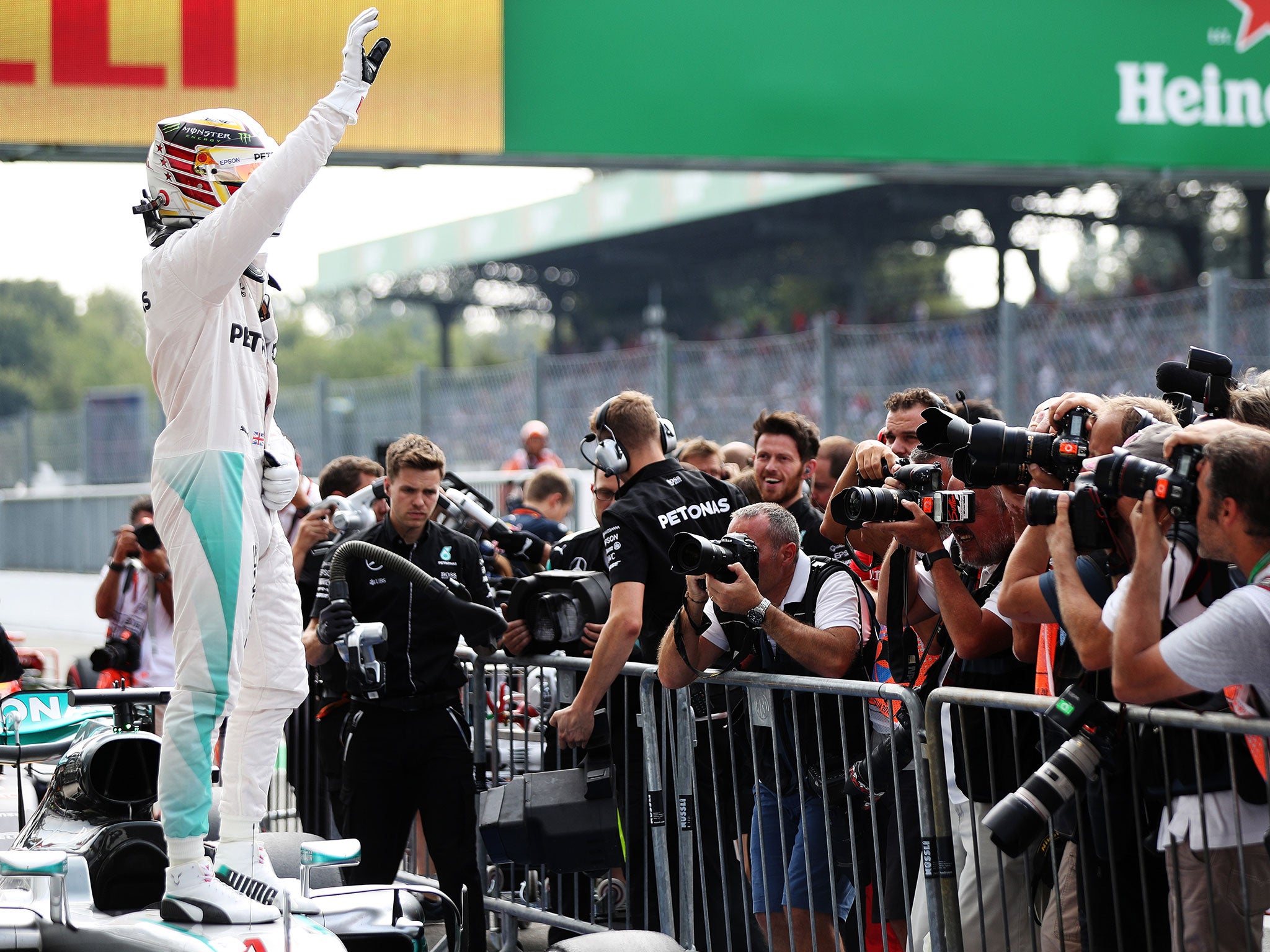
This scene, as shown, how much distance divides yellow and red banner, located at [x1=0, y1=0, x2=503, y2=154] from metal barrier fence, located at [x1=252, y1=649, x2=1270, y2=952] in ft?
12.5

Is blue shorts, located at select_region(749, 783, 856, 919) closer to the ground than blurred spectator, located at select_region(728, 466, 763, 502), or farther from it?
closer to the ground

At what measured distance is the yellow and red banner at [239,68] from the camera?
7.68 meters

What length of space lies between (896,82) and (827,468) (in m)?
3.49

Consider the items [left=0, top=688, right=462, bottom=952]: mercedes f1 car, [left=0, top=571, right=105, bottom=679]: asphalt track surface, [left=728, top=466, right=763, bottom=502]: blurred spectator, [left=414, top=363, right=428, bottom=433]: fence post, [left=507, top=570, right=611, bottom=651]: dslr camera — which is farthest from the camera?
[left=0, top=571, right=105, bottom=679]: asphalt track surface

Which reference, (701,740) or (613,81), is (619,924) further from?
(613,81)

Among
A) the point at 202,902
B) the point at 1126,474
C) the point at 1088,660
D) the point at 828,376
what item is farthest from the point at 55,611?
the point at 1126,474

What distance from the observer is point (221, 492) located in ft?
12.2

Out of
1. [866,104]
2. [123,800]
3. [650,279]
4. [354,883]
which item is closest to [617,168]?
[866,104]

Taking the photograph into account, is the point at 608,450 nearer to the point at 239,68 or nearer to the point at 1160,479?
the point at 1160,479

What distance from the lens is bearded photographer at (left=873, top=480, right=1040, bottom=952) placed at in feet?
12.2

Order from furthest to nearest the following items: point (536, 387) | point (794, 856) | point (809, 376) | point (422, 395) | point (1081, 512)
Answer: point (422, 395) → point (536, 387) → point (809, 376) → point (794, 856) → point (1081, 512)

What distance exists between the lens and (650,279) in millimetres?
26984

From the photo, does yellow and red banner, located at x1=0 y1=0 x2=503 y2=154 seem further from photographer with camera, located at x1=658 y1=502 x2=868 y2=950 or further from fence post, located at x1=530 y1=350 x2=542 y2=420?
photographer with camera, located at x1=658 y1=502 x2=868 y2=950

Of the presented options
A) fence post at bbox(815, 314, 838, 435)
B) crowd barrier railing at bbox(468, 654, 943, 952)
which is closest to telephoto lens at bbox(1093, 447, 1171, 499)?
crowd barrier railing at bbox(468, 654, 943, 952)
